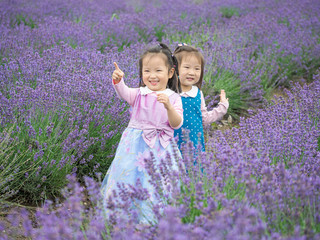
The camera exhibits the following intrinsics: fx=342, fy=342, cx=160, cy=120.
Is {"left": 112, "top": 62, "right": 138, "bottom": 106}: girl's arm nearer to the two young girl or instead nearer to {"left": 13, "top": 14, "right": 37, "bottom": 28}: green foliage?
the two young girl

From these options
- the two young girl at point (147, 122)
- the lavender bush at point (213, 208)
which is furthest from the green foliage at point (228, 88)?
the lavender bush at point (213, 208)

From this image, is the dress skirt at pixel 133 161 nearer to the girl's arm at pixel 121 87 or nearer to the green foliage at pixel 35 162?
the girl's arm at pixel 121 87

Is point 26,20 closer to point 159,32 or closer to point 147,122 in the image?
point 159,32

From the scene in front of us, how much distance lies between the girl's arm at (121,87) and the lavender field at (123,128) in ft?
1.30

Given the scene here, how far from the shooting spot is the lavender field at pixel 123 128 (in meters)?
1.39

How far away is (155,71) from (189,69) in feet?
1.16

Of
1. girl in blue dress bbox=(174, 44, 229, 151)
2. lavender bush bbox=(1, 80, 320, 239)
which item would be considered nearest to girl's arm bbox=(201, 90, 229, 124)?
girl in blue dress bbox=(174, 44, 229, 151)

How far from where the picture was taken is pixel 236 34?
554 centimetres

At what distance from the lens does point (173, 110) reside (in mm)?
2033

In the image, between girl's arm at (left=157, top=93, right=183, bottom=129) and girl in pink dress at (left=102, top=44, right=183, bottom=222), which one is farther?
girl in pink dress at (left=102, top=44, right=183, bottom=222)

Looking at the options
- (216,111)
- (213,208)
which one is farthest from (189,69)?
(213,208)

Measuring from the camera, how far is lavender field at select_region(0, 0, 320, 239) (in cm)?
139

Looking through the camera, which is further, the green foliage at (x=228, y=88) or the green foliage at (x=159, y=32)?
the green foliage at (x=159, y=32)

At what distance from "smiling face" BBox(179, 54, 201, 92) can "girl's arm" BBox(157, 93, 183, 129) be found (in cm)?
31
